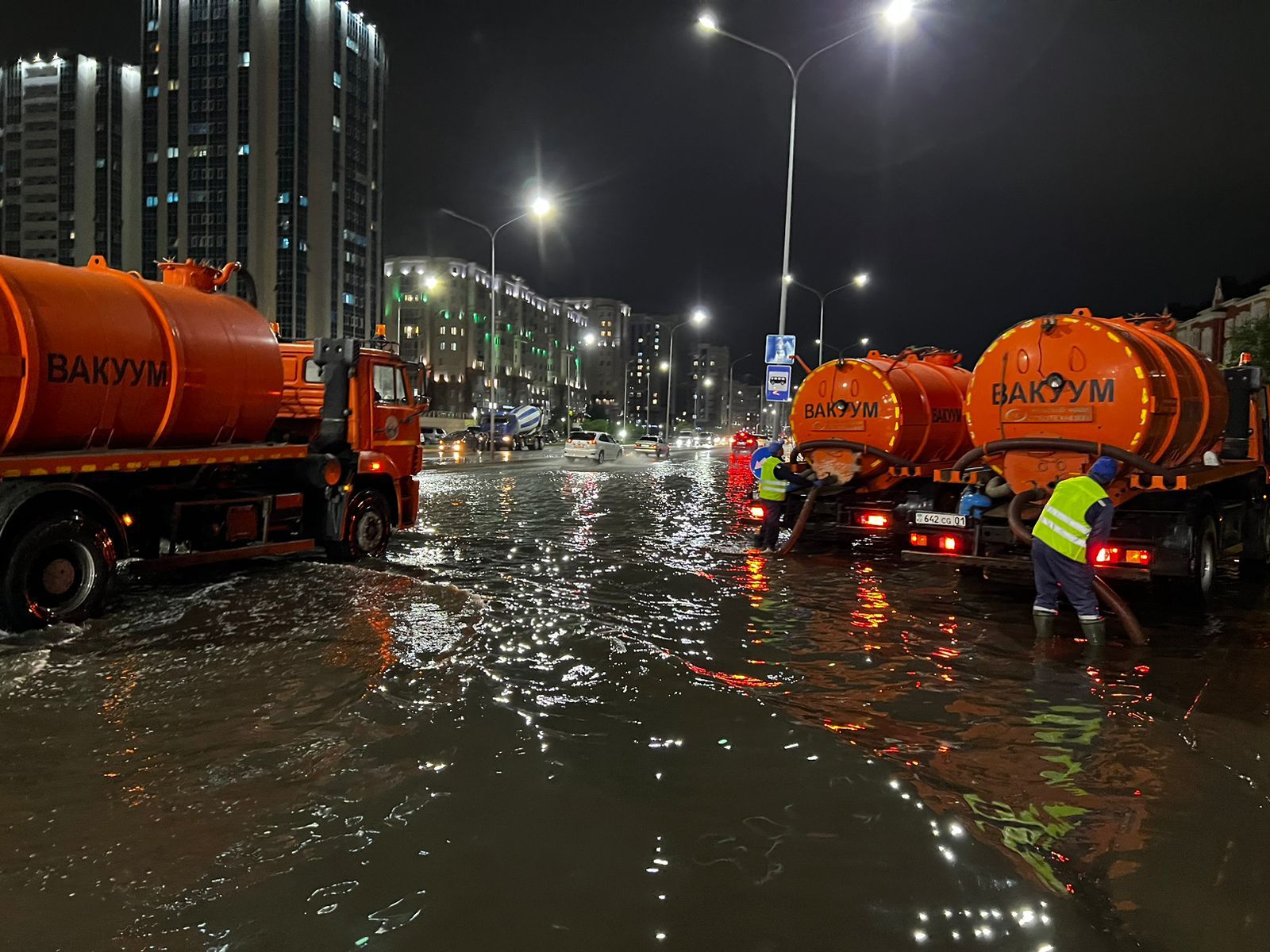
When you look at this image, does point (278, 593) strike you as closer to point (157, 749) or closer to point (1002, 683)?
point (157, 749)

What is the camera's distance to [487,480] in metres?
26.8

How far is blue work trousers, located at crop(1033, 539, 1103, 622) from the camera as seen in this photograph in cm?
804

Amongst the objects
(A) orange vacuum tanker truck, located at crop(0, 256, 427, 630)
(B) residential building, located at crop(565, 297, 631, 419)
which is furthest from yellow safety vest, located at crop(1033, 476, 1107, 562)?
(B) residential building, located at crop(565, 297, 631, 419)

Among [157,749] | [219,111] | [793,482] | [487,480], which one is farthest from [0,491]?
[219,111]

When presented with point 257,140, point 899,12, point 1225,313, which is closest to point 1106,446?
point 899,12

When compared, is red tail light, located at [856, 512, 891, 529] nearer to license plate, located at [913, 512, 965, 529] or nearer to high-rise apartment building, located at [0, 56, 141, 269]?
license plate, located at [913, 512, 965, 529]

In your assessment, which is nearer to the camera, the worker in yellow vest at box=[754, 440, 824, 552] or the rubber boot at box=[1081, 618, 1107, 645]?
the rubber boot at box=[1081, 618, 1107, 645]

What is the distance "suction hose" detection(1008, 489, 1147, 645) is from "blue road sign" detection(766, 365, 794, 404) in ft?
36.3

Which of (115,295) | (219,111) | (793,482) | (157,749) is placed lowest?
(157,749)

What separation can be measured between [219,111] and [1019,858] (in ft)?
394

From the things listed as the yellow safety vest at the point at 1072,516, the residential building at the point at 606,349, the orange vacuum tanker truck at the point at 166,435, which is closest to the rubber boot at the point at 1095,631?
the yellow safety vest at the point at 1072,516

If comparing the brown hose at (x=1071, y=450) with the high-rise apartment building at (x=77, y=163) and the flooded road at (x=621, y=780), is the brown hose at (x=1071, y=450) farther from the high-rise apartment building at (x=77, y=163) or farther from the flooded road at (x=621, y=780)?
the high-rise apartment building at (x=77, y=163)

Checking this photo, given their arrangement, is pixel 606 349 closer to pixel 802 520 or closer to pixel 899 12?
pixel 899 12

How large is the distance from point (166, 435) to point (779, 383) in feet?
47.4
